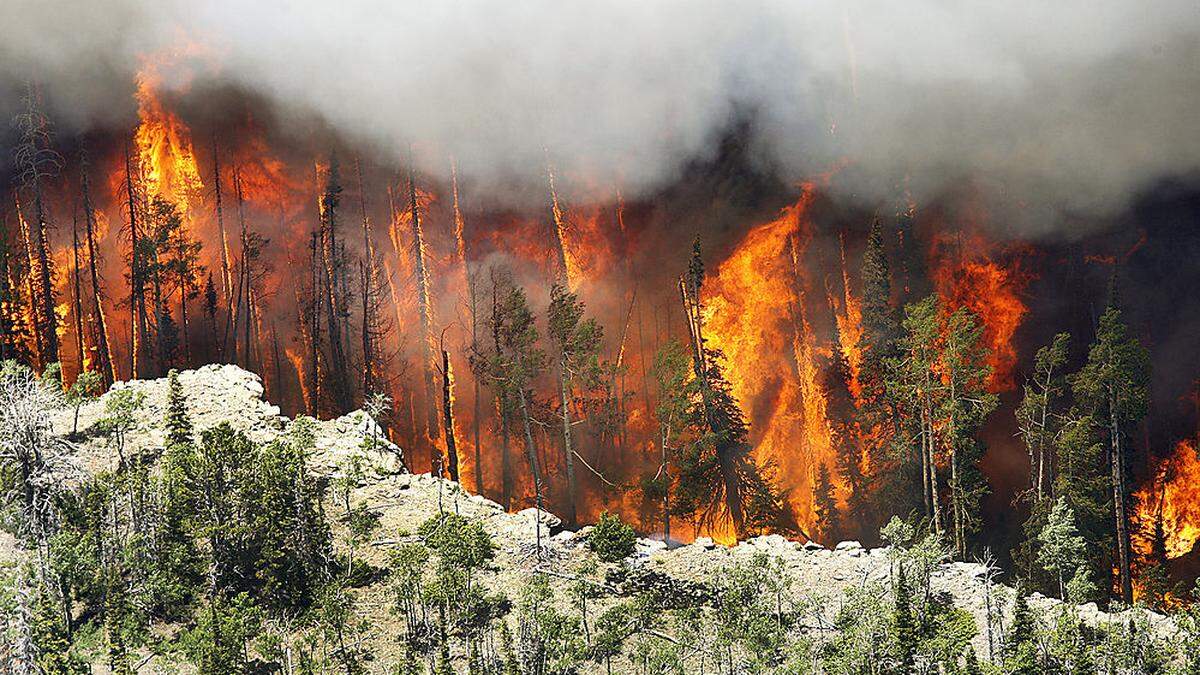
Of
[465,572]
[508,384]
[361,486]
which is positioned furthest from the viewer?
[508,384]

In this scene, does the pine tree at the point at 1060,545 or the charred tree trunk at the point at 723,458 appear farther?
the charred tree trunk at the point at 723,458

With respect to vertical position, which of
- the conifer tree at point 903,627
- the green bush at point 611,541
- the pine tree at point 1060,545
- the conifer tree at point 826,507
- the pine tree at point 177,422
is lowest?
the conifer tree at point 903,627

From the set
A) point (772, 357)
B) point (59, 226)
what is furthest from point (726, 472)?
point (59, 226)

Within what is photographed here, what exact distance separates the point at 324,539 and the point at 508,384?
31.4 metres

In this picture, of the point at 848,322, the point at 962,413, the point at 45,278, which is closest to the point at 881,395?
the point at 848,322

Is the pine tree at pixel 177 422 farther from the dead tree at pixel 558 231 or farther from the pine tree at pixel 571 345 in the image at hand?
the dead tree at pixel 558 231

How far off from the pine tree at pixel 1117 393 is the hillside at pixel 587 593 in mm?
17706

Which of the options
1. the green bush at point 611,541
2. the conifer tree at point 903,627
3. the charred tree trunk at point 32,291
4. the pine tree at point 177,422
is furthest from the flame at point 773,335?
the charred tree trunk at point 32,291

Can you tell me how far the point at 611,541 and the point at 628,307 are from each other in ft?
126

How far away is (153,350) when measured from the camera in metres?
91.3

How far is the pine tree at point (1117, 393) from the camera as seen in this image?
74000 mm

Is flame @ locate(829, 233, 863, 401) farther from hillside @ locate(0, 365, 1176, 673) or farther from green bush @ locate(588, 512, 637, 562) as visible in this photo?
green bush @ locate(588, 512, 637, 562)

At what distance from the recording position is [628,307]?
9688 cm

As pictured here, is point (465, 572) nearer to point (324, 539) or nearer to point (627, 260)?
point (324, 539)
